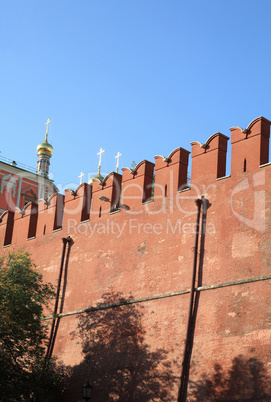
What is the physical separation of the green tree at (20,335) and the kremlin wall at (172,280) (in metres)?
1.15

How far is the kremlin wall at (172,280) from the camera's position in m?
15.6

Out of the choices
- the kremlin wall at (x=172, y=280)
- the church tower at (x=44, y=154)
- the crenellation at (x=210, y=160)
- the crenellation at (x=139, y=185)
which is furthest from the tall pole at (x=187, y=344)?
the church tower at (x=44, y=154)

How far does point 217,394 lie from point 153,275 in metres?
4.10

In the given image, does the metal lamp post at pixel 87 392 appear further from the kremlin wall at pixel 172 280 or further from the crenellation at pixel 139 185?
the crenellation at pixel 139 185

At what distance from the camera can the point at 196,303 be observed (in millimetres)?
16766

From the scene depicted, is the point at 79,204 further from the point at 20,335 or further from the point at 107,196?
the point at 20,335

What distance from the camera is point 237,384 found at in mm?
14984

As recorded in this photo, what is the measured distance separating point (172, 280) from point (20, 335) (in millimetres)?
4346

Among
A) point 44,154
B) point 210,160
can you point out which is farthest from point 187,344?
point 44,154

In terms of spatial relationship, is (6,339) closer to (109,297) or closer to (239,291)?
(109,297)

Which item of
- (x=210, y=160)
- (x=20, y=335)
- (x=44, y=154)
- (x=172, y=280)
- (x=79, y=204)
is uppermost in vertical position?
(x=44, y=154)

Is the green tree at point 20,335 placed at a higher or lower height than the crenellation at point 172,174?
lower

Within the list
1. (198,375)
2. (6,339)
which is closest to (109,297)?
(6,339)

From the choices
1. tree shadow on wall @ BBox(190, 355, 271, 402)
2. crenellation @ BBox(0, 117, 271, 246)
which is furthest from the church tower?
tree shadow on wall @ BBox(190, 355, 271, 402)
